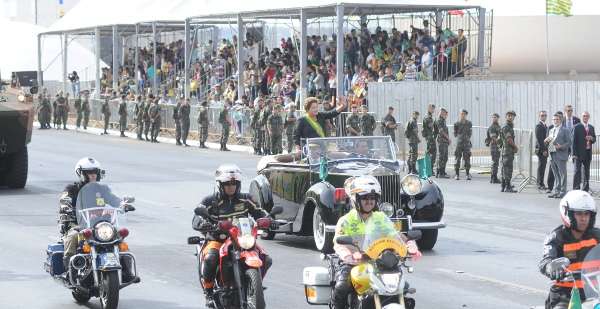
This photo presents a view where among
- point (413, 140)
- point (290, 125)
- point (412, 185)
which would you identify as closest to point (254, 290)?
point (412, 185)

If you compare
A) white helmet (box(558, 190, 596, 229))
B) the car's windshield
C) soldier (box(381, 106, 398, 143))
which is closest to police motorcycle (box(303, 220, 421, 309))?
white helmet (box(558, 190, 596, 229))

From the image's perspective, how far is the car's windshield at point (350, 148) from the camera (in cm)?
1762

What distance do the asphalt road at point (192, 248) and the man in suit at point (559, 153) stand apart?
0.47 meters

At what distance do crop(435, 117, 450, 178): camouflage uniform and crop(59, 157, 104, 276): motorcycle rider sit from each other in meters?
18.2

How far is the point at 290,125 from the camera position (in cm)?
3662

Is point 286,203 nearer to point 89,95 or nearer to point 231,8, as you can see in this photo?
point 231,8

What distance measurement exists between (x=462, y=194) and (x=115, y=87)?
101ft

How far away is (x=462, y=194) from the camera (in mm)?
26109

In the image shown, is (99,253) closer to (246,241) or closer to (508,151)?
(246,241)

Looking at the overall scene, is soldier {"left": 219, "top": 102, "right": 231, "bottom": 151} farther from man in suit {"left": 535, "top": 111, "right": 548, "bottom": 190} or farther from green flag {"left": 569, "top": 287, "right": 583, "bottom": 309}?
green flag {"left": 569, "top": 287, "right": 583, "bottom": 309}

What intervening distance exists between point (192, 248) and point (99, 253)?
5461 mm

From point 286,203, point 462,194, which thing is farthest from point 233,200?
point 462,194

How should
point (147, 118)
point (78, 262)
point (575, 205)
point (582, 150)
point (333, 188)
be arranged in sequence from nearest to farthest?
point (575, 205), point (78, 262), point (333, 188), point (582, 150), point (147, 118)

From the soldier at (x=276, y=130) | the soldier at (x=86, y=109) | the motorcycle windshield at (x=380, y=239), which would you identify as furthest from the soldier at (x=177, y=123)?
the motorcycle windshield at (x=380, y=239)
